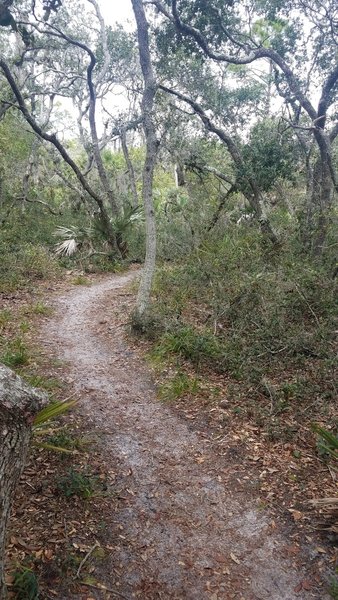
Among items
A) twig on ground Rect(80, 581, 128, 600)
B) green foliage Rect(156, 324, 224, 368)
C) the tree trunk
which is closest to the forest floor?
twig on ground Rect(80, 581, 128, 600)

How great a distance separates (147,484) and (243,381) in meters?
2.26

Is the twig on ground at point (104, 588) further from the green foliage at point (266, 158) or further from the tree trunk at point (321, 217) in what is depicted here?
the green foliage at point (266, 158)

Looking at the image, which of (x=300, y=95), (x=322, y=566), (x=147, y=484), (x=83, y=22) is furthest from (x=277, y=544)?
(x=83, y=22)

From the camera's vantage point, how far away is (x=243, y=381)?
584 centimetres

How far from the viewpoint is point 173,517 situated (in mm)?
3777

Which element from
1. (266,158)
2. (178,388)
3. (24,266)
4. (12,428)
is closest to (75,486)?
(12,428)

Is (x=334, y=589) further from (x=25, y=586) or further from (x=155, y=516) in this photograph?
(x=25, y=586)

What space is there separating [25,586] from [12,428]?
130 cm

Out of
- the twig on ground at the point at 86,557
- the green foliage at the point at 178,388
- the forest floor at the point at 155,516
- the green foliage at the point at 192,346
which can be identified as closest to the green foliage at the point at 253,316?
the green foliage at the point at 192,346

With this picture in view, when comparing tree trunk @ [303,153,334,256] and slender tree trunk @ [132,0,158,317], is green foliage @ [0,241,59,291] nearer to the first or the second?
→ slender tree trunk @ [132,0,158,317]

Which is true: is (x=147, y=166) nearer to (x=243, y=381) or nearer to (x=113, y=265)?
(x=243, y=381)

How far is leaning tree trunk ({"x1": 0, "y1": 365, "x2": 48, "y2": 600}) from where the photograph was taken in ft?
7.49

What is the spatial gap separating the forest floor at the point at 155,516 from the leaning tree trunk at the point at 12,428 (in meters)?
0.84

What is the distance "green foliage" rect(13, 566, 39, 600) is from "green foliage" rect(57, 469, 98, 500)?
0.91 metres
